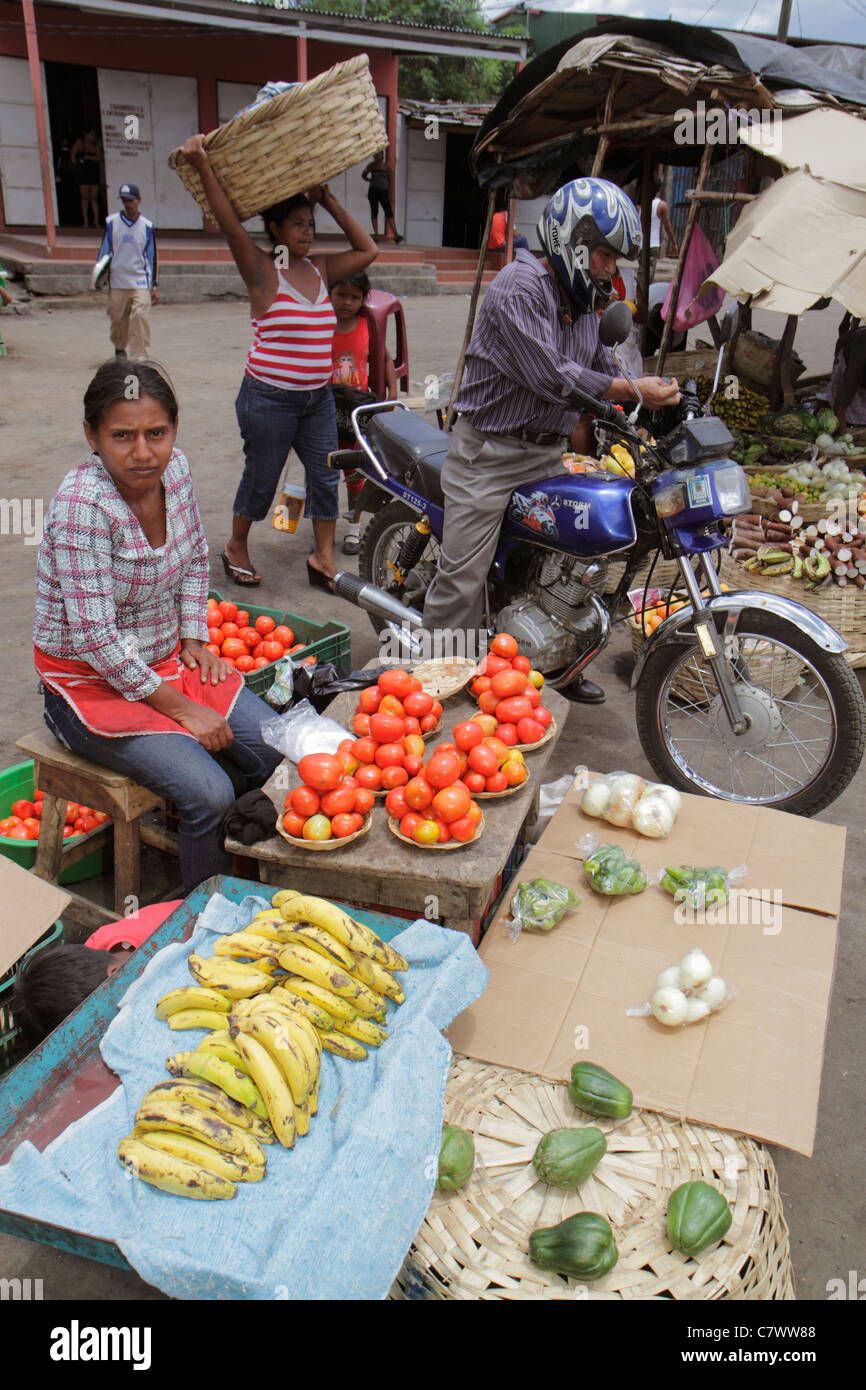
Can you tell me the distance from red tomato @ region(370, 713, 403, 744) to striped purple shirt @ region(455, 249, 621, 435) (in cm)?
152

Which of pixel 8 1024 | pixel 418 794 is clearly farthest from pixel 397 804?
pixel 8 1024

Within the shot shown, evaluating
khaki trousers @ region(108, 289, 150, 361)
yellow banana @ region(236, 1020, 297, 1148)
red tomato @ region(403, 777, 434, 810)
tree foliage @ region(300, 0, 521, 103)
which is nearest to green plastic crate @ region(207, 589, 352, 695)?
red tomato @ region(403, 777, 434, 810)

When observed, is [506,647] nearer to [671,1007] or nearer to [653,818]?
[653,818]

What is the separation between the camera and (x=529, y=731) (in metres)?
3.18

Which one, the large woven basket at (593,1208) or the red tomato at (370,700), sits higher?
the red tomato at (370,700)

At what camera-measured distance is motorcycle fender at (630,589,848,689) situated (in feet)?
11.5

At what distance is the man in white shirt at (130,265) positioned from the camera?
10.2m

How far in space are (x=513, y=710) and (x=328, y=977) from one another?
1265mm

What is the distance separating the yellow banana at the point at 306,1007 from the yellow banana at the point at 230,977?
0.06 meters

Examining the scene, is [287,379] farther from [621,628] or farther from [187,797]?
[187,797]

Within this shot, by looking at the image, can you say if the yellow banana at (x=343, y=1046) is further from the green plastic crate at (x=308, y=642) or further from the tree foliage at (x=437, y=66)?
the tree foliage at (x=437, y=66)

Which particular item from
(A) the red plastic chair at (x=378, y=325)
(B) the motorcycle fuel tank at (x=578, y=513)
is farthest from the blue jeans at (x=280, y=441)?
(B) the motorcycle fuel tank at (x=578, y=513)

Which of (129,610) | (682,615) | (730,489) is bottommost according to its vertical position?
(682,615)
